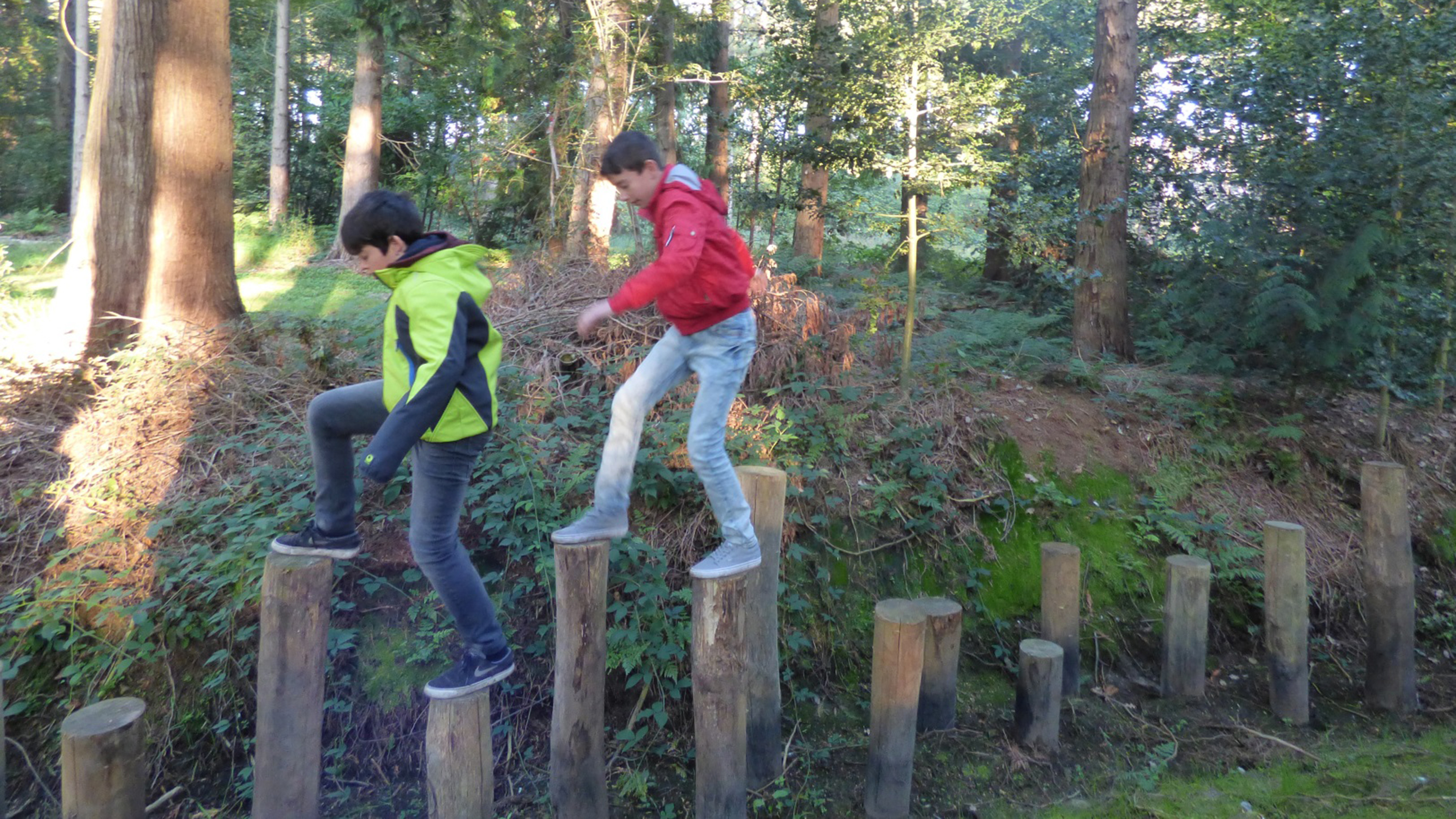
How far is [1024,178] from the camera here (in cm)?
1073

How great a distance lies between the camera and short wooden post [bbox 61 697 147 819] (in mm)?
3109

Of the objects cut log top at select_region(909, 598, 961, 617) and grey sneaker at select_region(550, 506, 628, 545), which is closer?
grey sneaker at select_region(550, 506, 628, 545)

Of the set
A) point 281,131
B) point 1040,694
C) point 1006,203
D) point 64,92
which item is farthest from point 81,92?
point 1040,694

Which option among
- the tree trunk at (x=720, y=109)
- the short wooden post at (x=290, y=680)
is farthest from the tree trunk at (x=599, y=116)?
the short wooden post at (x=290, y=680)

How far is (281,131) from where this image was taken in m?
19.7

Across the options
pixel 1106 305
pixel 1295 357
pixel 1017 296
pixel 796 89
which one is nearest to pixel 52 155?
pixel 796 89

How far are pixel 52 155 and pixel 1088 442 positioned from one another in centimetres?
2809

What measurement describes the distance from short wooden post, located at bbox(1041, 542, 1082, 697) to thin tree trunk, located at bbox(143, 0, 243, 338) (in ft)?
22.3

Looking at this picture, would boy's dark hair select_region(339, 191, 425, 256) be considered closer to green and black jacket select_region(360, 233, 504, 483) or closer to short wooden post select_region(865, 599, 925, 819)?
green and black jacket select_region(360, 233, 504, 483)

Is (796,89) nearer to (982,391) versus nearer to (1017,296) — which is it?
(982,391)

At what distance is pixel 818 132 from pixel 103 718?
8.05 meters

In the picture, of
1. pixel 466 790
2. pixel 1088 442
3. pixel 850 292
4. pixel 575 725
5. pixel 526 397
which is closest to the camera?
pixel 466 790

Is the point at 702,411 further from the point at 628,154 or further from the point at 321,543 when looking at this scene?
the point at 321,543

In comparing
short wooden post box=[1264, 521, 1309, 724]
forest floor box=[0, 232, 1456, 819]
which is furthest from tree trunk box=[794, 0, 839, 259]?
short wooden post box=[1264, 521, 1309, 724]
